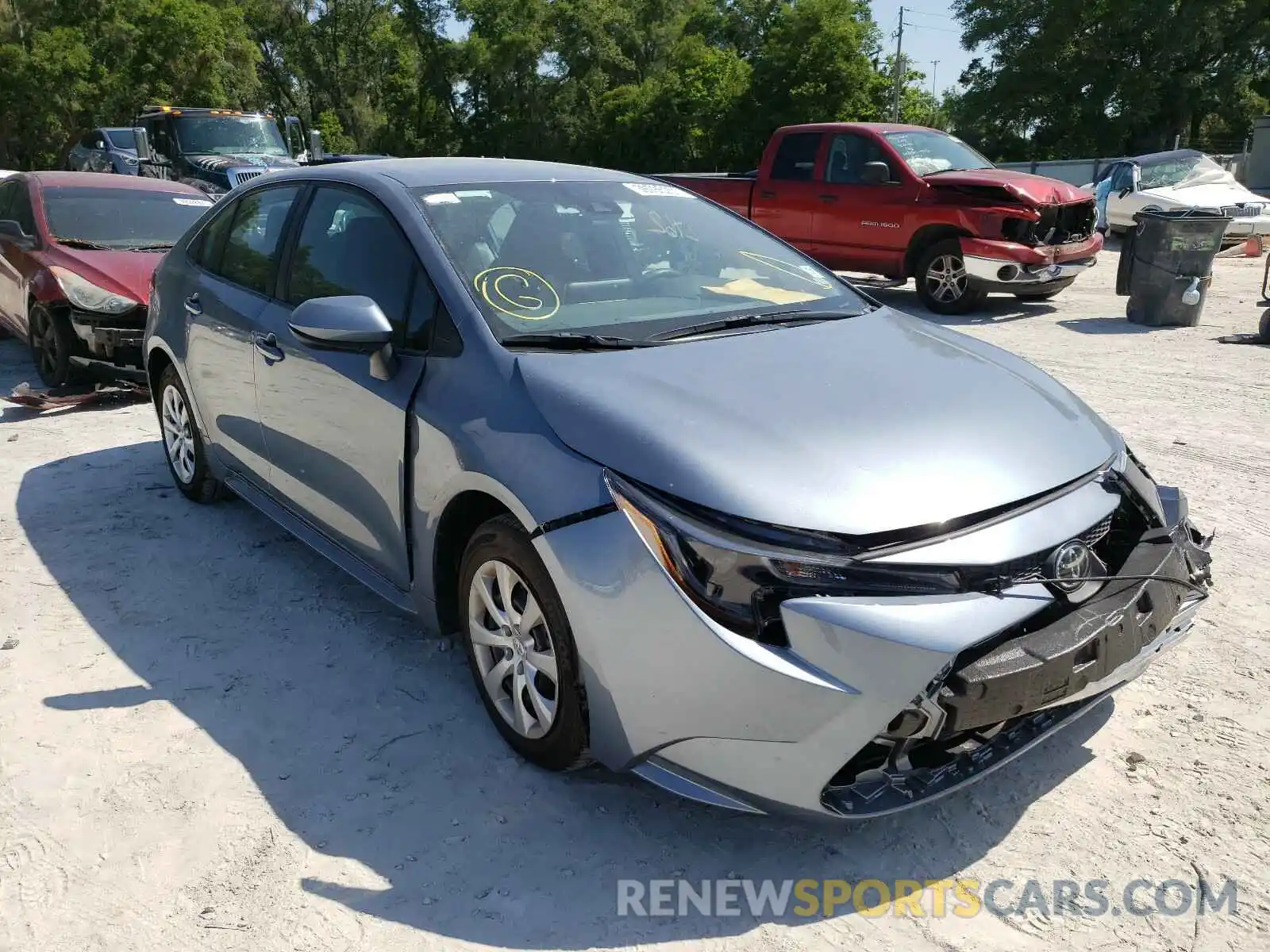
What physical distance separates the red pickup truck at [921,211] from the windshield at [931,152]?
0.05 feet

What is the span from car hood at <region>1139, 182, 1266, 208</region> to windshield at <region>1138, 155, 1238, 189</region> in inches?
5.0

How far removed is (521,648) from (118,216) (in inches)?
271

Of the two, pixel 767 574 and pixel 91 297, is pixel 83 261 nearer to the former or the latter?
pixel 91 297

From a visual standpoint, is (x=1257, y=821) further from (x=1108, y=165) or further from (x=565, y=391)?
(x=1108, y=165)

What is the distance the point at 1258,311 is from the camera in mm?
10688

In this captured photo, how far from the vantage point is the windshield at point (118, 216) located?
7879 mm

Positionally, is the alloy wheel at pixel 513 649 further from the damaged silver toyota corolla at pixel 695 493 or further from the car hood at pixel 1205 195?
the car hood at pixel 1205 195

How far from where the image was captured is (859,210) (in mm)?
11023

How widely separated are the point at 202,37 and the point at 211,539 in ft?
108

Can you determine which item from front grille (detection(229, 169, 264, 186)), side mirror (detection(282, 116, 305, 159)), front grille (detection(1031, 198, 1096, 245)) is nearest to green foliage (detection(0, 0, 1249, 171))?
side mirror (detection(282, 116, 305, 159))

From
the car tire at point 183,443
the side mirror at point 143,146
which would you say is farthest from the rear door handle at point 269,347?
the side mirror at point 143,146

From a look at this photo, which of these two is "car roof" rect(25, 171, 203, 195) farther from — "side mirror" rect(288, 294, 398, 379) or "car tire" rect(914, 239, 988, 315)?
"car tire" rect(914, 239, 988, 315)

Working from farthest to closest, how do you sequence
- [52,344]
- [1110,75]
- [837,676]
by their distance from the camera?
[1110,75], [52,344], [837,676]

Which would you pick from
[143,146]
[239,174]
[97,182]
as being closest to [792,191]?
[97,182]
